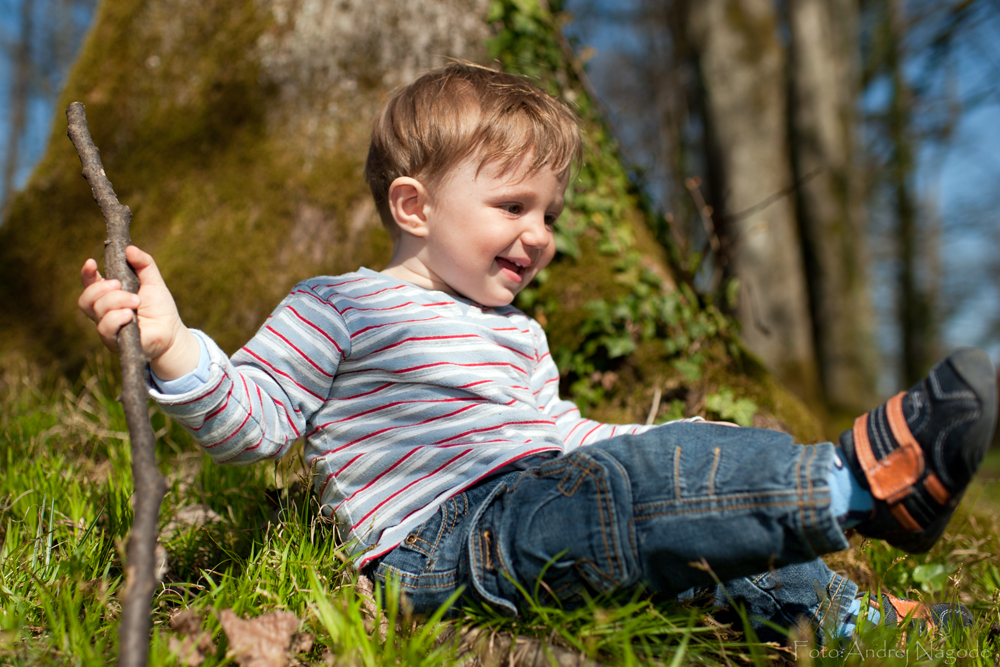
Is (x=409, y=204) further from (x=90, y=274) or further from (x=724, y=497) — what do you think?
(x=724, y=497)

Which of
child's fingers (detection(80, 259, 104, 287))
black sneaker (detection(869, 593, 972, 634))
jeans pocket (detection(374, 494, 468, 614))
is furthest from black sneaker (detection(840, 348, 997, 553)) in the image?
child's fingers (detection(80, 259, 104, 287))

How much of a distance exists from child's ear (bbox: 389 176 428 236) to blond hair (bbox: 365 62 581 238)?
4 cm

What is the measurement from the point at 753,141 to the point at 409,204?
4.75 metres

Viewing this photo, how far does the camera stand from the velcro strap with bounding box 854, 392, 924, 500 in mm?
1183

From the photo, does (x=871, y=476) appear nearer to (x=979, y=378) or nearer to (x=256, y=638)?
(x=979, y=378)

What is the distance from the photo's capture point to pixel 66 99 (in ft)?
11.1

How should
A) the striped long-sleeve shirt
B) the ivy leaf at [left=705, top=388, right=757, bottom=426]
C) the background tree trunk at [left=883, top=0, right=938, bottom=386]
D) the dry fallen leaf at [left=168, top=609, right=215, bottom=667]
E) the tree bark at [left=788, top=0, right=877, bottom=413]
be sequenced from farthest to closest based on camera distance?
1. the background tree trunk at [left=883, top=0, right=938, bottom=386]
2. the tree bark at [left=788, top=0, right=877, bottom=413]
3. the ivy leaf at [left=705, top=388, right=757, bottom=426]
4. the striped long-sleeve shirt
5. the dry fallen leaf at [left=168, top=609, right=215, bottom=667]

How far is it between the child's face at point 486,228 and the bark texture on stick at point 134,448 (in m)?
0.82

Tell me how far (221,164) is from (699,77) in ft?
14.6

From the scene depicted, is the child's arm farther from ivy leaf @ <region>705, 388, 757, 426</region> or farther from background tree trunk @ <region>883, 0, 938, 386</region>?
background tree trunk @ <region>883, 0, 938, 386</region>

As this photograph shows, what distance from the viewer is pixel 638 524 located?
1.33 metres

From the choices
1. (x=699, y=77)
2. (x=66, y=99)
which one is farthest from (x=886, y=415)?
(x=699, y=77)

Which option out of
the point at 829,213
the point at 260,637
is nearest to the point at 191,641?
the point at 260,637

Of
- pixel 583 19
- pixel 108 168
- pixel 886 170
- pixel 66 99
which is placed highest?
pixel 583 19
